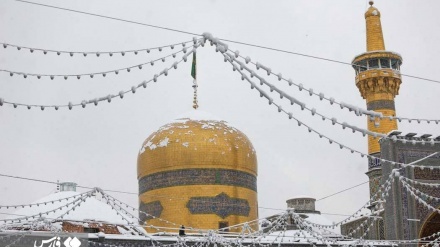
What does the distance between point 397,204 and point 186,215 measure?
617 cm

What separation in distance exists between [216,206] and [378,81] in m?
6.26

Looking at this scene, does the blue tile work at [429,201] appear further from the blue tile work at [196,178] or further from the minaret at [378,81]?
the blue tile work at [196,178]

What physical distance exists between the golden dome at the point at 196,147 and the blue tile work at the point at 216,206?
1029 mm

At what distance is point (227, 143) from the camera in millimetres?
20141

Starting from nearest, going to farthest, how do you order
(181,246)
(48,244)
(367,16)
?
(48,244), (181,246), (367,16)

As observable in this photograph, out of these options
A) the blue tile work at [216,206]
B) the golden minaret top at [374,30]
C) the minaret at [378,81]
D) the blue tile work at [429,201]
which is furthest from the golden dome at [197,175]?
the blue tile work at [429,201]

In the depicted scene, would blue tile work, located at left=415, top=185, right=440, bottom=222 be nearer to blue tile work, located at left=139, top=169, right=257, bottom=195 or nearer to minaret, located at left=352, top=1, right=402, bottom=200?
minaret, located at left=352, top=1, right=402, bottom=200

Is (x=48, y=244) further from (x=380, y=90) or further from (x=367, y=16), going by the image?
(x=367, y=16)

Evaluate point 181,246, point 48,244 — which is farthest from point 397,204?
point 48,244

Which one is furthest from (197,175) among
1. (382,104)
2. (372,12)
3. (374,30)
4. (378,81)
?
(372,12)

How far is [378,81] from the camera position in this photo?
20.5 meters

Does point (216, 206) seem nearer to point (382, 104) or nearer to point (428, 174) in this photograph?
point (382, 104)

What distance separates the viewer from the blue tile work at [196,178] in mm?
19344

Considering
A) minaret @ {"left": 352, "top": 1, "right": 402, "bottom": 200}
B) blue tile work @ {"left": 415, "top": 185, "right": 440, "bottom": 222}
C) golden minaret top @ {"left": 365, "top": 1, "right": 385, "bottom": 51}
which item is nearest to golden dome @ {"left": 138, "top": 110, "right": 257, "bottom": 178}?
minaret @ {"left": 352, "top": 1, "right": 402, "bottom": 200}
